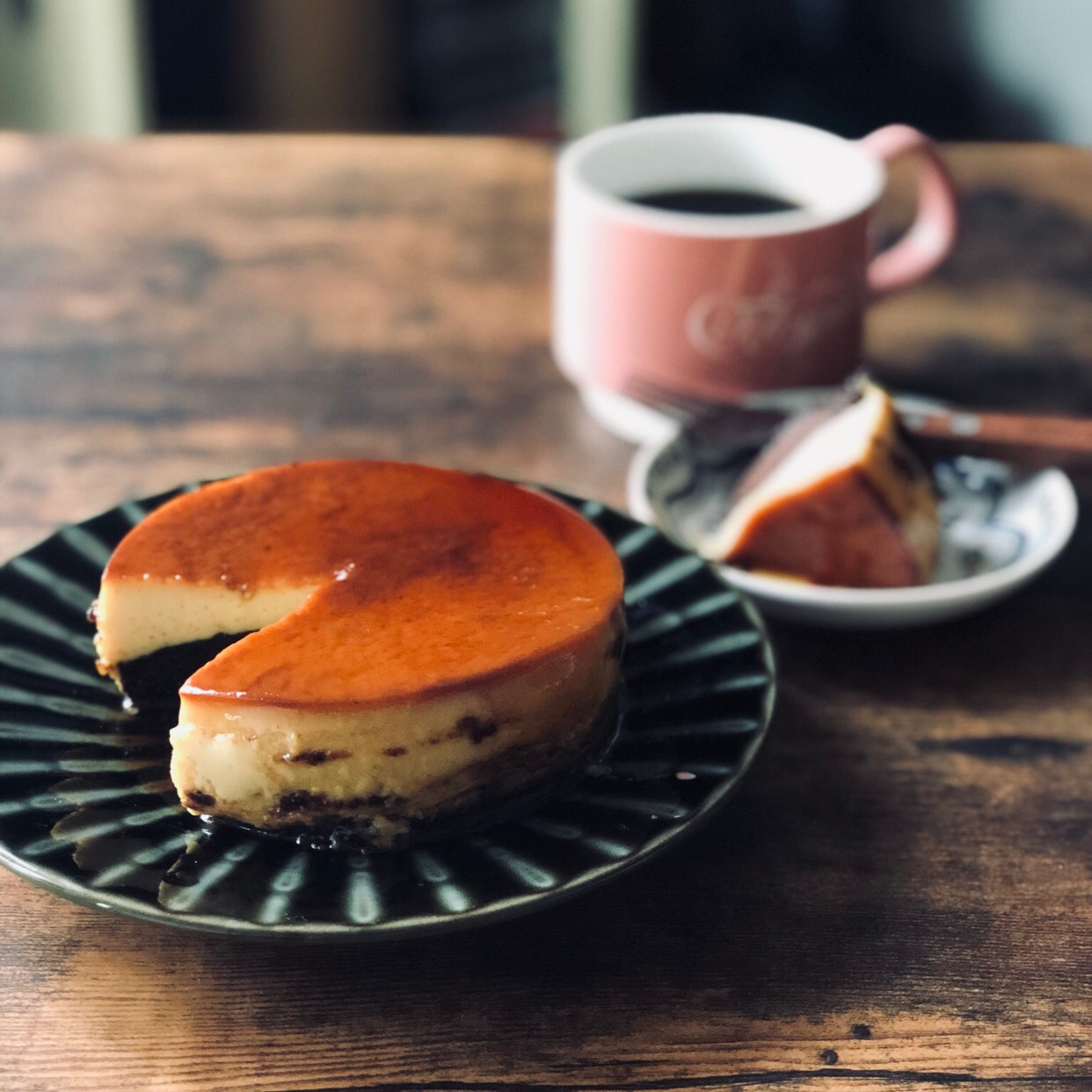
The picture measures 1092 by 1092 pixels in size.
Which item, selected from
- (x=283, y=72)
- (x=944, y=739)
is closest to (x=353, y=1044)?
(x=944, y=739)

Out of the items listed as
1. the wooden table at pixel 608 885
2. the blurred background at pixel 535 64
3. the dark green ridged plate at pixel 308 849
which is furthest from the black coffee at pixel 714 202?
the blurred background at pixel 535 64

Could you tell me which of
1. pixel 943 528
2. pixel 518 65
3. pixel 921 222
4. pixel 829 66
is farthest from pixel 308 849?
pixel 518 65

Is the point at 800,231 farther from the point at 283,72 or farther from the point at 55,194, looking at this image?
the point at 283,72

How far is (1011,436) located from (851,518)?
0.56 feet

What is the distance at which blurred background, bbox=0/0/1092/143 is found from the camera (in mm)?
2643

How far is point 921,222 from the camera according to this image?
47.4 inches

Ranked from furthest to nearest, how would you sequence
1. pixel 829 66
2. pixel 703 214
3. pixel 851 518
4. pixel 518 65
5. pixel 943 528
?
pixel 518 65 → pixel 829 66 → pixel 703 214 → pixel 943 528 → pixel 851 518

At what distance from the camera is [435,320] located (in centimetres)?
130

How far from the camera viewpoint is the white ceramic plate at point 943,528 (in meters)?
0.80

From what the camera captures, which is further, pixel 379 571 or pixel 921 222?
pixel 921 222

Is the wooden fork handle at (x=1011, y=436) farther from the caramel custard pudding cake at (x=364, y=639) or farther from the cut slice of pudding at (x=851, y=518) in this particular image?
the caramel custard pudding cake at (x=364, y=639)

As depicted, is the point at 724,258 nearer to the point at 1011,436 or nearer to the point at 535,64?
the point at 1011,436

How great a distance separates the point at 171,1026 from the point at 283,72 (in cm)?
280

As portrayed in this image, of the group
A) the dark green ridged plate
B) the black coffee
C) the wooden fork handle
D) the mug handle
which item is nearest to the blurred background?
the mug handle
